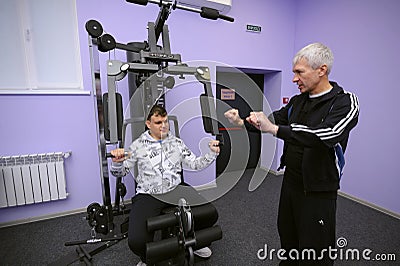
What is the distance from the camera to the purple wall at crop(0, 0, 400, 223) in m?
2.17

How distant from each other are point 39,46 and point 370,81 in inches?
141

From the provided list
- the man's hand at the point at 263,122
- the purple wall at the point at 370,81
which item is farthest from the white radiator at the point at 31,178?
the purple wall at the point at 370,81

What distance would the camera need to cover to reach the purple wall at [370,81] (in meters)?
2.34

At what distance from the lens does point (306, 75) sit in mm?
1139

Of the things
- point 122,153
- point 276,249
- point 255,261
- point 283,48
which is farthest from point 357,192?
point 122,153

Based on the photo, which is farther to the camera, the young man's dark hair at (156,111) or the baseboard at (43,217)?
the baseboard at (43,217)

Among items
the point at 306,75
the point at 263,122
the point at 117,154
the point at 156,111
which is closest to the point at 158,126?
the point at 156,111

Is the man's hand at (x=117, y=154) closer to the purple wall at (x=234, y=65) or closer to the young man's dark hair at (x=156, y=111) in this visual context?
the young man's dark hair at (x=156, y=111)

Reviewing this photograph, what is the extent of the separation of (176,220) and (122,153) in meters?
0.53

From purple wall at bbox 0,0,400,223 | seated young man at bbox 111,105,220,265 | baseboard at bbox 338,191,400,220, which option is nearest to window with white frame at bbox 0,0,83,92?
purple wall at bbox 0,0,400,223

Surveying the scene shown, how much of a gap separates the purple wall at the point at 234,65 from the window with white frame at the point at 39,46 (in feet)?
0.40

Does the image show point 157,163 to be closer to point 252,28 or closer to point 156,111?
point 156,111

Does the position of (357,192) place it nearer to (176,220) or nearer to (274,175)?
(274,175)

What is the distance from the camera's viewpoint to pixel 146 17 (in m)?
2.42
